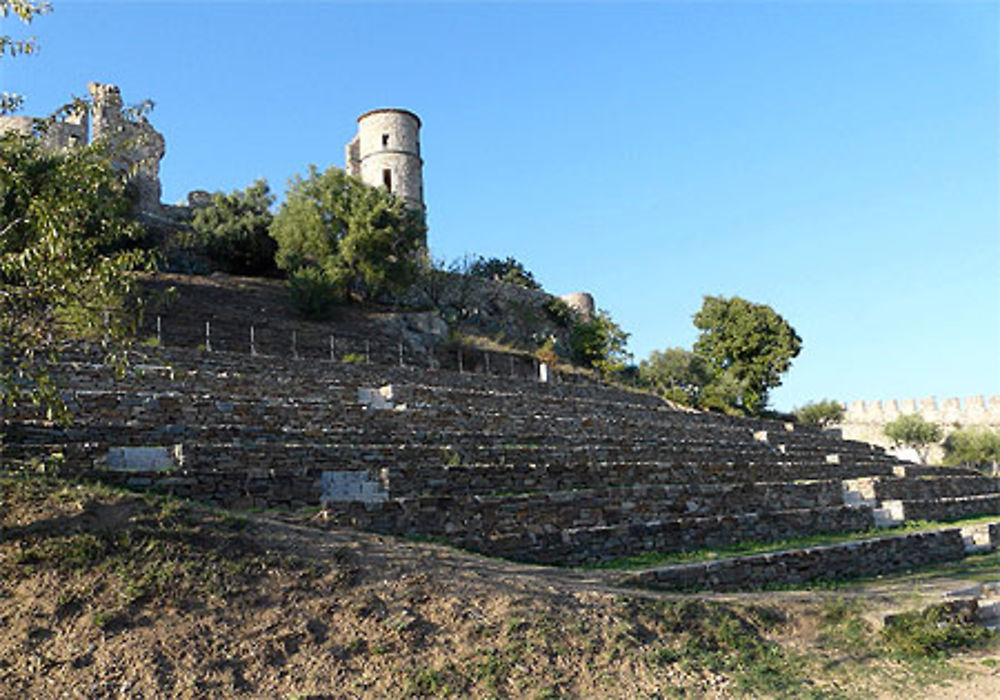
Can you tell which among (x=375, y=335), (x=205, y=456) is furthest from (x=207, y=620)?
(x=375, y=335)

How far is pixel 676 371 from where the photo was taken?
41.4m

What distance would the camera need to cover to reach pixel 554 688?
720cm

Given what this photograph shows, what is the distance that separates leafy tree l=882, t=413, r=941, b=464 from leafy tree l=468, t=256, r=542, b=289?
2345 cm

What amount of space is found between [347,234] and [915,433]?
114ft

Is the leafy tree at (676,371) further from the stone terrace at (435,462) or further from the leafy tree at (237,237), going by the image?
the leafy tree at (237,237)

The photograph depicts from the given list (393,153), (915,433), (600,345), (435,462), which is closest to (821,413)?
(915,433)

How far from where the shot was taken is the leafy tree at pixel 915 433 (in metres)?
46.7

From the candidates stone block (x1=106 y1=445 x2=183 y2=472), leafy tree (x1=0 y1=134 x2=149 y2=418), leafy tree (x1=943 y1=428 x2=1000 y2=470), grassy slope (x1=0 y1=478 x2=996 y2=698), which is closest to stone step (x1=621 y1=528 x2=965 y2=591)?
grassy slope (x1=0 y1=478 x2=996 y2=698)

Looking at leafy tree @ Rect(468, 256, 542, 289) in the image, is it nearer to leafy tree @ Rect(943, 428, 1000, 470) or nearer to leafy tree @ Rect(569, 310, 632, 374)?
leafy tree @ Rect(569, 310, 632, 374)

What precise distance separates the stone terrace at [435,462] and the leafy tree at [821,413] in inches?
1057

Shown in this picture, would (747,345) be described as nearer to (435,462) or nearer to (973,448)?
(973,448)

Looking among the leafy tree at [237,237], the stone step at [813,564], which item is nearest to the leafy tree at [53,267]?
the stone step at [813,564]

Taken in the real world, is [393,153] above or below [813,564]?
above

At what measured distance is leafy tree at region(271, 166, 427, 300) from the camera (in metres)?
33.0
